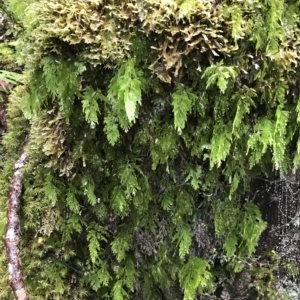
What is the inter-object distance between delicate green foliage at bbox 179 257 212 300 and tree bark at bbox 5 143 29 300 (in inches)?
32.7

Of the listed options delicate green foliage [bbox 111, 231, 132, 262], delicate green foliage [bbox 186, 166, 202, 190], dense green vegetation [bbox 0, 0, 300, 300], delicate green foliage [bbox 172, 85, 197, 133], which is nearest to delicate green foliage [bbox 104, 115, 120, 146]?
dense green vegetation [bbox 0, 0, 300, 300]

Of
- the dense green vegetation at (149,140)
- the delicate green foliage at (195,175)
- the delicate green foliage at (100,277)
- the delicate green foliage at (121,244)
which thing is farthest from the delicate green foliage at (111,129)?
the delicate green foliage at (100,277)

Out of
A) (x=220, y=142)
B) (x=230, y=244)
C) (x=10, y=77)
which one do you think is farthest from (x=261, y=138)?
(x=10, y=77)

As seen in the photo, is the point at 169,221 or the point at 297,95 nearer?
the point at 297,95

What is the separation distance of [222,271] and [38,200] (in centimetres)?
116

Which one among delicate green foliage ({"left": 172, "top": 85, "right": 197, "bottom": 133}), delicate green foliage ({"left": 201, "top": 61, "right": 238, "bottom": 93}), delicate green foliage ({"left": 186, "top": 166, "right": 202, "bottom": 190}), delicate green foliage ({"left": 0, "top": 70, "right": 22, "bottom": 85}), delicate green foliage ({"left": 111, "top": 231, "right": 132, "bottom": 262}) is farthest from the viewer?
delicate green foliage ({"left": 0, "top": 70, "right": 22, "bottom": 85})

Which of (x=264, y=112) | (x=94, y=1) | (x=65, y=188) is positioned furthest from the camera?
(x=65, y=188)

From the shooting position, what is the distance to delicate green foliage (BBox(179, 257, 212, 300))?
1.86 metres

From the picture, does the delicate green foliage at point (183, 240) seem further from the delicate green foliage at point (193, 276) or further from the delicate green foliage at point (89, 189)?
the delicate green foliage at point (89, 189)

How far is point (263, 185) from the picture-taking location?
1.98 metres

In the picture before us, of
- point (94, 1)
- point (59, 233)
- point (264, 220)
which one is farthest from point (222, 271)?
point (94, 1)

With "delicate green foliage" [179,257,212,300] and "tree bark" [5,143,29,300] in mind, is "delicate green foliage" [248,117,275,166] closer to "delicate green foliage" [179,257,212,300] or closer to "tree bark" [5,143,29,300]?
"delicate green foliage" [179,257,212,300]

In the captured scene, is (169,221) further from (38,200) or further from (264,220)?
(38,200)

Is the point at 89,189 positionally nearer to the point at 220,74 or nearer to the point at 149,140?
the point at 149,140
